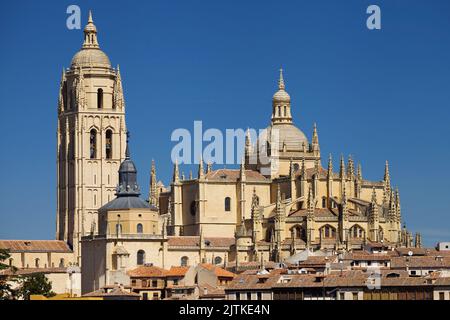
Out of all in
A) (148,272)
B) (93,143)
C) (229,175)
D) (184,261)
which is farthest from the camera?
(93,143)

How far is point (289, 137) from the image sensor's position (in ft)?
370

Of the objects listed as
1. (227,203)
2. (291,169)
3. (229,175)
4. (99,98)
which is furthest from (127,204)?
(99,98)

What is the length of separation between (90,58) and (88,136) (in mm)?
5007

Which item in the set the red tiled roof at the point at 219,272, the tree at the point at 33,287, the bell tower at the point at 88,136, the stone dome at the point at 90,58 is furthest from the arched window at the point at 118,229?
the stone dome at the point at 90,58

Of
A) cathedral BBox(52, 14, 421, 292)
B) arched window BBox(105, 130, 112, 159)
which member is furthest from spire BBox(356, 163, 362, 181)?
arched window BBox(105, 130, 112, 159)

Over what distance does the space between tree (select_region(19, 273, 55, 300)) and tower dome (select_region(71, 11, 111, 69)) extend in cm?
2827

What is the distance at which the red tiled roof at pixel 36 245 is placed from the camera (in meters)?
112

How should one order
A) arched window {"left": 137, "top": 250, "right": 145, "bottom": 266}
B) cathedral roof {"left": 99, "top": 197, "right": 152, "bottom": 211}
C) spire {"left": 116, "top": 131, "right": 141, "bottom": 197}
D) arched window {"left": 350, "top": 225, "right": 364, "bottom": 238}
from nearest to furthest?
arched window {"left": 137, "top": 250, "right": 145, "bottom": 266}
cathedral roof {"left": 99, "top": 197, "right": 152, "bottom": 211}
spire {"left": 116, "top": 131, "right": 141, "bottom": 197}
arched window {"left": 350, "top": 225, "right": 364, "bottom": 238}

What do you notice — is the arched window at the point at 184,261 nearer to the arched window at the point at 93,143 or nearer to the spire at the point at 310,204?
the spire at the point at 310,204

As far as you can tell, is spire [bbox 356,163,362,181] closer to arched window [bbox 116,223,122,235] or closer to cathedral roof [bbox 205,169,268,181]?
cathedral roof [bbox 205,169,268,181]

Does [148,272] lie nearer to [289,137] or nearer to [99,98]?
[289,137]

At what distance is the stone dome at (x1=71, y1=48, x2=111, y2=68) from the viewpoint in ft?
390
